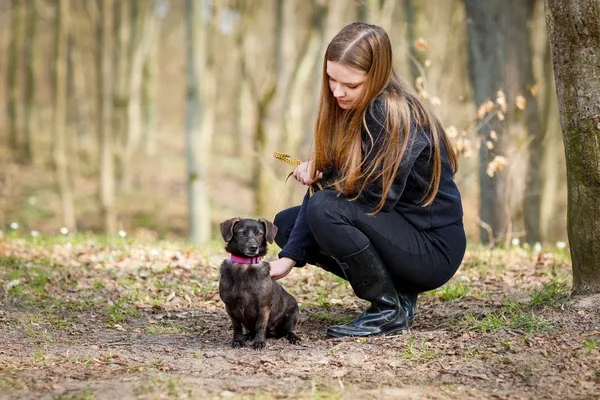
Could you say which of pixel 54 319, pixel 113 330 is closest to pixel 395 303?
pixel 113 330

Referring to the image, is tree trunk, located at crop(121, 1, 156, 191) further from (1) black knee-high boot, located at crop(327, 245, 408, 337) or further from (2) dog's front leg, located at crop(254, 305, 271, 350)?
(1) black knee-high boot, located at crop(327, 245, 408, 337)

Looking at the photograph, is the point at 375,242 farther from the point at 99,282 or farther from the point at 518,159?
the point at 518,159

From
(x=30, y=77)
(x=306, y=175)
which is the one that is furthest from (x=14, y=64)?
(x=306, y=175)

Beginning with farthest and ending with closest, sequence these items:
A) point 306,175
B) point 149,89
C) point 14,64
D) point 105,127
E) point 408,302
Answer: point 149,89, point 14,64, point 105,127, point 408,302, point 306,175

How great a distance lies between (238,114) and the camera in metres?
27.5

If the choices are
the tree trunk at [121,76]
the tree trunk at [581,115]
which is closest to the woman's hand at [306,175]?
the tree trunk at [581,115]

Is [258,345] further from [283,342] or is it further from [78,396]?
[78,396]

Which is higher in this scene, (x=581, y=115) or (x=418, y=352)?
(x=581, y=115)

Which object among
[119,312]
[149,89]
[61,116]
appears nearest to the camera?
[119,312]

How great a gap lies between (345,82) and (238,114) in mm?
22640

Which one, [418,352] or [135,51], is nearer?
[418,352]

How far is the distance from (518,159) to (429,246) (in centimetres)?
602

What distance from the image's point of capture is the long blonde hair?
197 inches

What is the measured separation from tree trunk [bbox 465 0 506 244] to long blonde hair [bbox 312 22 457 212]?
5961mm
